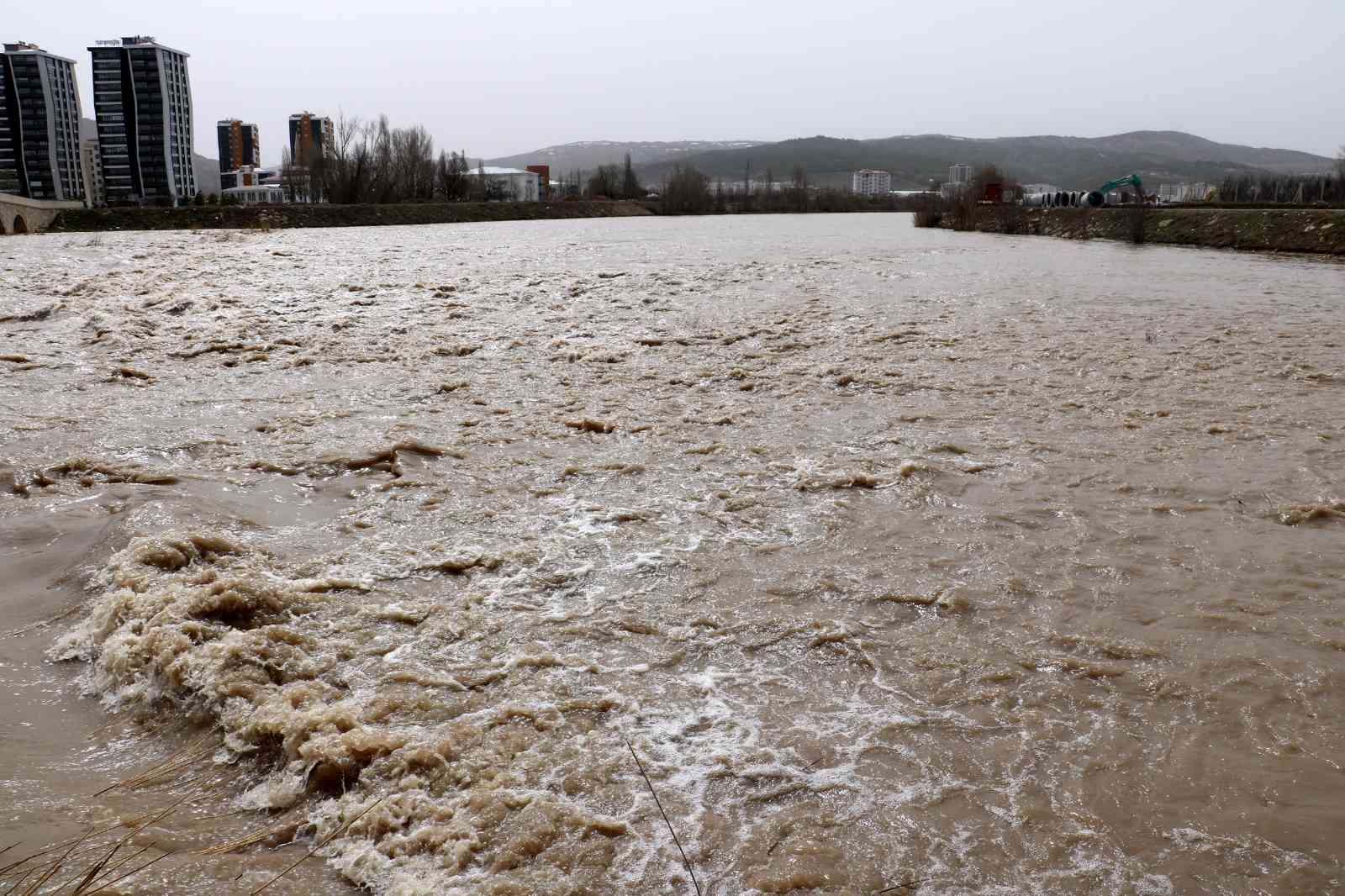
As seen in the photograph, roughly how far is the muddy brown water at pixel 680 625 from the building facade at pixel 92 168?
348 ft

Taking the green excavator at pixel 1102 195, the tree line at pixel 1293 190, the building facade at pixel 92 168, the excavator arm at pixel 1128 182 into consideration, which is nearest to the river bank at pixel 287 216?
the excavator arm at pixel 1128 182

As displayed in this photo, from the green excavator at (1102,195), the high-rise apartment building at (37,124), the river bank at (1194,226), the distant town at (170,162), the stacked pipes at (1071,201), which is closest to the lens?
the river bank at (1194,226)

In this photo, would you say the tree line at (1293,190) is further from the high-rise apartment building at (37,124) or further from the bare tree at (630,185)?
the high-rise apartment building at (37,124)

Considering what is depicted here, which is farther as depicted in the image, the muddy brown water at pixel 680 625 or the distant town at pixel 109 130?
the distant town at pixel 109 130

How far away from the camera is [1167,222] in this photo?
30.1 meters

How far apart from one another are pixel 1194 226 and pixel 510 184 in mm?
85118

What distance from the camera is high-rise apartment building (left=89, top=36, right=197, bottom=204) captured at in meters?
91.6

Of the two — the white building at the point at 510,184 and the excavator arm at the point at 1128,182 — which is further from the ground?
the white building at the point at 510,184

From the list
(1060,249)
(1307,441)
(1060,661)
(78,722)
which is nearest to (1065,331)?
(1307,441)

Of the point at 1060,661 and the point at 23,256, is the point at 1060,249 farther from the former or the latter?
the point at 23,256

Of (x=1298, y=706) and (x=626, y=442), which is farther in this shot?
(x=626, y=442)

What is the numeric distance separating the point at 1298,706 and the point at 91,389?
8.62 m

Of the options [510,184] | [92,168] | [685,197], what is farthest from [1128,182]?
[92,168]

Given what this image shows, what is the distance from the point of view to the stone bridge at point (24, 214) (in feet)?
141
